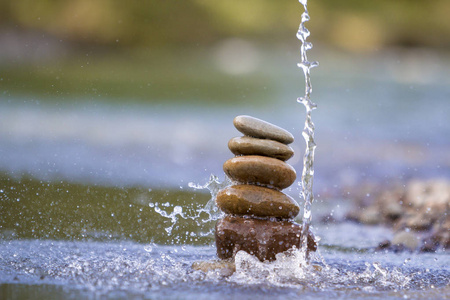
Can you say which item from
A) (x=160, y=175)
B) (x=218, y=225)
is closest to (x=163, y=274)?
(x=218, y=225)

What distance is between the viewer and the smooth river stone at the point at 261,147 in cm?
438

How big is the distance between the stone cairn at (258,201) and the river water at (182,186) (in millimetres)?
186

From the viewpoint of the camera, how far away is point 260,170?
14.2 ft

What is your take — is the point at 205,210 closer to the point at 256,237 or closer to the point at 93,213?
the point at 256,237

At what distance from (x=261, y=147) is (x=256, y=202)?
0.37 meters

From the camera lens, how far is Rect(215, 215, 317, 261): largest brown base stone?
4.28 metres

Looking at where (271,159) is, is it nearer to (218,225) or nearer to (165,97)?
(218,225)

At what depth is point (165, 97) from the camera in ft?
51.5

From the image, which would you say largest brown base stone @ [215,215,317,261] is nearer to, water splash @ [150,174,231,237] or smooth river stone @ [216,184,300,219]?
smooth river stone @ [216,184,300,219]

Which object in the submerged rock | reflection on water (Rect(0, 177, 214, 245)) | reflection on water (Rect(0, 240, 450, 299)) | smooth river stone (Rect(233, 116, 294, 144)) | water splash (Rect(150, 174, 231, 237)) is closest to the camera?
reflection on water (Rect(0, 240, 450, 299))

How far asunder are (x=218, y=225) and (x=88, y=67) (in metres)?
13.3

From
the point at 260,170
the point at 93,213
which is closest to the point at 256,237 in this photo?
the point at 260,170

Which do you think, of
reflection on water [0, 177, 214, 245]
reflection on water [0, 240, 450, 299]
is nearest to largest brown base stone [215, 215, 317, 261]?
reflection on water [0, 240, 450, 299]

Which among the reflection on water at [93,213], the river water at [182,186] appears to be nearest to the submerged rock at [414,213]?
the river water at [182,186]
